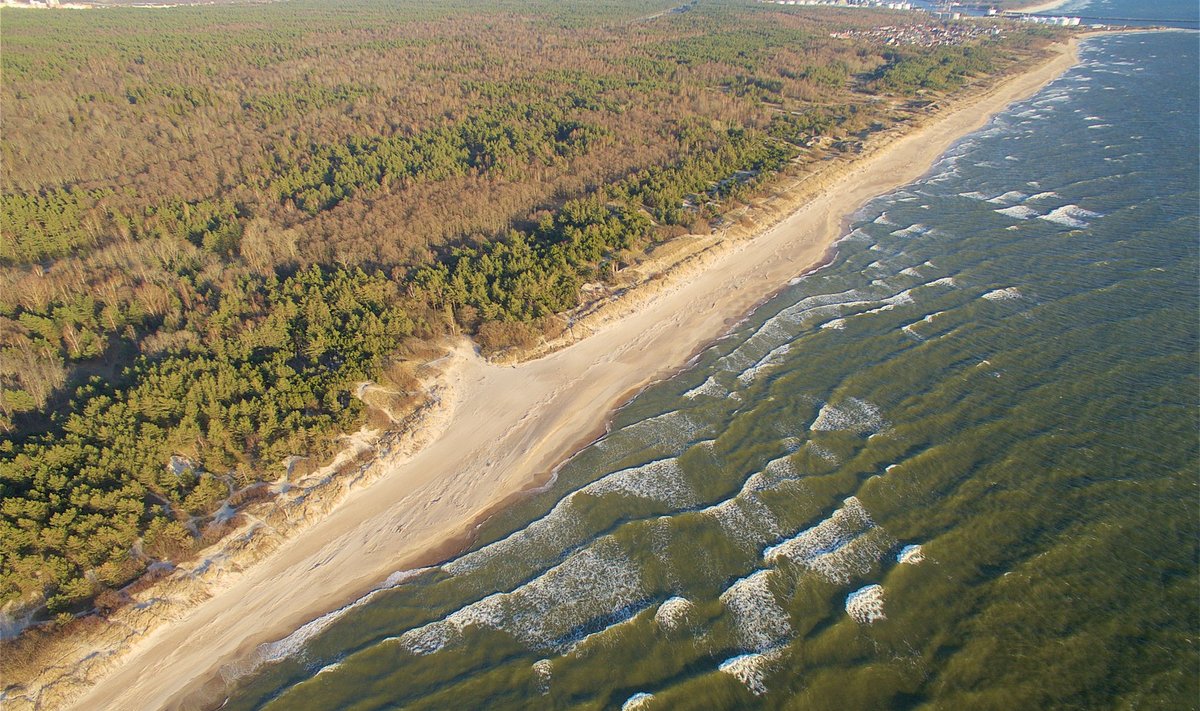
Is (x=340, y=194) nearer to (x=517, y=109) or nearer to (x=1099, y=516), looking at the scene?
(x=517, y=109)

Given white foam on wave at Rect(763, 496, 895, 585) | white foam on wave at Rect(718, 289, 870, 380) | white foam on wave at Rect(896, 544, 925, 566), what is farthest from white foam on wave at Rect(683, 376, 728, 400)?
white foam on wave at Rect(896, 544, 925, 566)

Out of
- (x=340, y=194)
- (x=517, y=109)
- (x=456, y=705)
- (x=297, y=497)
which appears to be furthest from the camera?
(x=517, y=109)

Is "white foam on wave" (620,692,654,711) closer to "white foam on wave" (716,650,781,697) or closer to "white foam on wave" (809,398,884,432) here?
"white foam on wave" (716,650,781,697)

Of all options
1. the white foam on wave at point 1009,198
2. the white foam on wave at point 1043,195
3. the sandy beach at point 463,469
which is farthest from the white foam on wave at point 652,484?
the white foam on wave at point 1043,195

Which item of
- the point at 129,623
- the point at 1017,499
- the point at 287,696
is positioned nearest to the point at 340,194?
the point at 129,623

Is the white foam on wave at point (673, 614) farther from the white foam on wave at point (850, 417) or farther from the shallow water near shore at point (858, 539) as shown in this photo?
the white foam on wave at point (850, 417)
